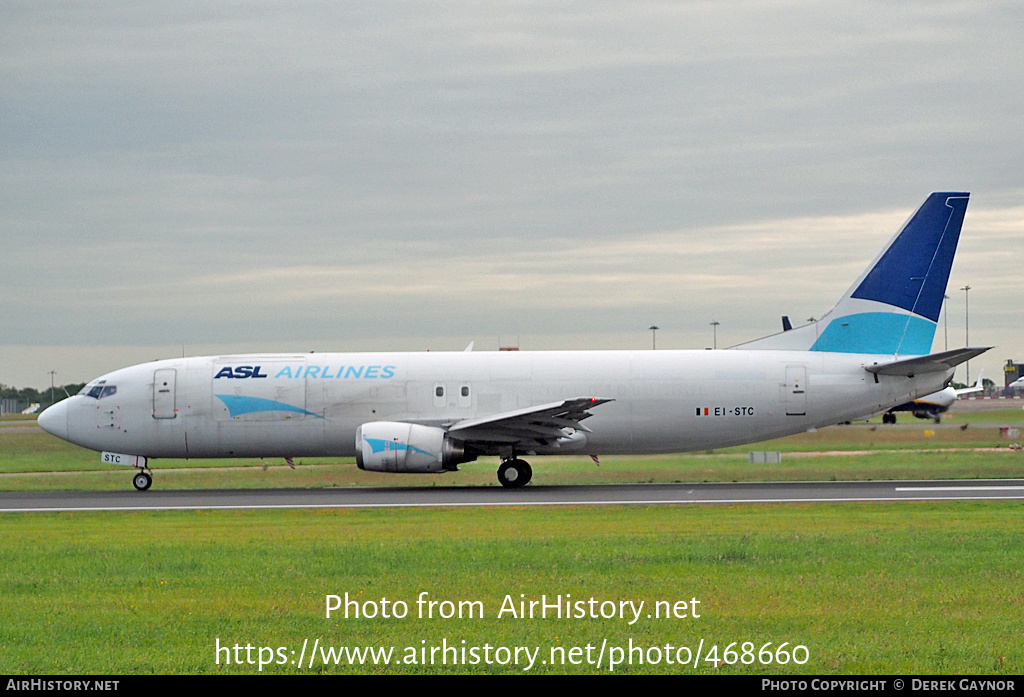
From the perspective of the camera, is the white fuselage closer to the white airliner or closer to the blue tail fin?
the white airliner

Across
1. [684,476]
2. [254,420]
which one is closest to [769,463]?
[684,476]

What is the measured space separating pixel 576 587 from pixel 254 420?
1988 centimetres

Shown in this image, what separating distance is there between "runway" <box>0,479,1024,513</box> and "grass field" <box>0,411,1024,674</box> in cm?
153

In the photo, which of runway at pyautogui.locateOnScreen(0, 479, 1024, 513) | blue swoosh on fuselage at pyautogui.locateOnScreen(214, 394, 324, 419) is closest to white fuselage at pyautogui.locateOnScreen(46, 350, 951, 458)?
blue swoosh on fuselage at pyautogui.locateOnScreen(214, 394, 324, 419)

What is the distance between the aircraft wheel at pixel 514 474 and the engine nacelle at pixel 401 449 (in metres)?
1.58

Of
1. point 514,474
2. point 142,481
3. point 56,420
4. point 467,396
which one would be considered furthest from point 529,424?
point 56,420

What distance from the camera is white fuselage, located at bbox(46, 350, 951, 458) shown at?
99.5 ft

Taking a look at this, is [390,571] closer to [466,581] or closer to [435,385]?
[466,581]

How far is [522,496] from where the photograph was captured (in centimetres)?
2669

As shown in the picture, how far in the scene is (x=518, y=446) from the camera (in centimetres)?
3028

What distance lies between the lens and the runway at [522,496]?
24375mm

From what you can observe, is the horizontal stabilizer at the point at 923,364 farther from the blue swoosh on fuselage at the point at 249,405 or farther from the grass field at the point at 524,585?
the blue swoosh on fuselage at the point at 249,405

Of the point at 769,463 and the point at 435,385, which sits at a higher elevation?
the point at 435,385

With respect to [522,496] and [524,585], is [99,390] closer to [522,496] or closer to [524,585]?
[522,496]
